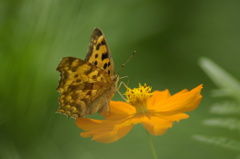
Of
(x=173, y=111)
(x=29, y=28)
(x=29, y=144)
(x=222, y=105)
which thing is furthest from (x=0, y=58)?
(x=222, y=105)

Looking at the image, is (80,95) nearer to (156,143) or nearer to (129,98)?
(129,98)

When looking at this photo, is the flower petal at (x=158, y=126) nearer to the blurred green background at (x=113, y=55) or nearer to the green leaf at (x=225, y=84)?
the blurred green background at (x=113, y=55)

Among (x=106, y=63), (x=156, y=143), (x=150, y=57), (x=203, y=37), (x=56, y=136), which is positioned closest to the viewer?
(x=106, y=63)

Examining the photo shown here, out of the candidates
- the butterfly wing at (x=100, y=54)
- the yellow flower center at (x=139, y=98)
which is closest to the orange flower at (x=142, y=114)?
the yellow flower center at (x=139, y=98)

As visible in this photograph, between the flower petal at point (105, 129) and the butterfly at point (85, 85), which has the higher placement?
the butterfly at point (85, 85)

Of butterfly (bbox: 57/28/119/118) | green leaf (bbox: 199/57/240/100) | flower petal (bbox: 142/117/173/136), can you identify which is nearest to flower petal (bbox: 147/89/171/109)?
butterfly (bbox: 57/28/119/118)

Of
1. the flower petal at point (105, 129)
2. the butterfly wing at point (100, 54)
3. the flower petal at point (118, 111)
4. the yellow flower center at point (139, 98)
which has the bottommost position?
the flower petal at point (105, 129)

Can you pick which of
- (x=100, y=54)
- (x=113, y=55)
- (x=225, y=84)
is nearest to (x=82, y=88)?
(x=100, y=54)
